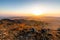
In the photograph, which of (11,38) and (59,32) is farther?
(59,32)

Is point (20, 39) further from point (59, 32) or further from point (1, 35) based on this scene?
point (59, 32)

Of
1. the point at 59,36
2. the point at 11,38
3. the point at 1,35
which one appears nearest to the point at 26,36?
the point at 11,38

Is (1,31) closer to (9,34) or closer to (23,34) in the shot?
(9,34)

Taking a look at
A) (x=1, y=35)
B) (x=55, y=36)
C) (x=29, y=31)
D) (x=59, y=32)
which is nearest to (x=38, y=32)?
(x=29, y=31)

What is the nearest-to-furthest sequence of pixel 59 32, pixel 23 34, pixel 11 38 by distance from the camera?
pixel 11 38, pixel 23 34, pixel 59 32

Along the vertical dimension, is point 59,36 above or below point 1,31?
below

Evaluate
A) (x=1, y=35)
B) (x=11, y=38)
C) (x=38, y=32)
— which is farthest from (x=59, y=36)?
(x=1, y=35)

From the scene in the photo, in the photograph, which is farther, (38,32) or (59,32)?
(59,32)

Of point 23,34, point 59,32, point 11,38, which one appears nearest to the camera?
point 11,38
